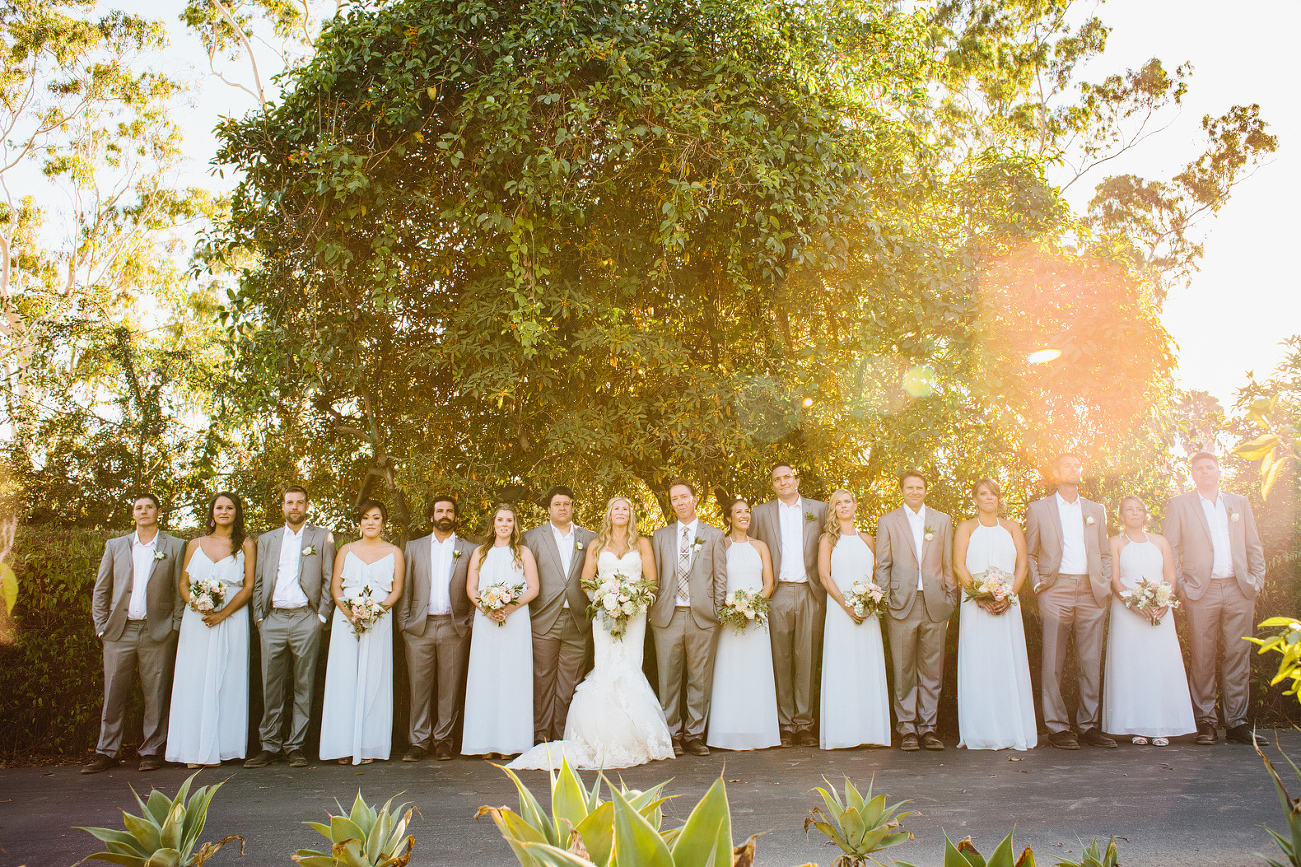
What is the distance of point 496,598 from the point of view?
7137mm

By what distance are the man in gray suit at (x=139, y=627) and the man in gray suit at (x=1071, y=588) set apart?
7291 mm

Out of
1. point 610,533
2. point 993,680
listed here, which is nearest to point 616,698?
point 610,533

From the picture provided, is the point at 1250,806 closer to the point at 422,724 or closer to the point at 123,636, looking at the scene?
the point at 422,724

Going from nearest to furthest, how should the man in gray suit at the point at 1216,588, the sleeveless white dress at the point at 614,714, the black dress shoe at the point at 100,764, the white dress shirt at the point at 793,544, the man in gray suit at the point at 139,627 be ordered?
1. the sleeveless white dress at the point at 614,714
2. the black dress shoe at the point at 100,764
3. the man in gray suit at the point at 139,627
4. the man in gray suit at the point at 1216,588
5. the white dress shirt at the point at 793,544

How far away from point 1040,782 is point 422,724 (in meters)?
4.76

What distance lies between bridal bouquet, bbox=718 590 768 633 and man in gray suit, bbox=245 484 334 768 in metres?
3.35

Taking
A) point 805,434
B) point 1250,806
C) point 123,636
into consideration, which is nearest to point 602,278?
point 805,434

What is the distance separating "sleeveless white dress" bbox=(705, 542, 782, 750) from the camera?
736 centimetres

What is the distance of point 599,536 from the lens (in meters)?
7.65

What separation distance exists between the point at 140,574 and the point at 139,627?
1.42ft

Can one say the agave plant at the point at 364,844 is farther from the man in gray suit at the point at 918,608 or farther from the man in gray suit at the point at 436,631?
the man in gray suit at the point at 918,608

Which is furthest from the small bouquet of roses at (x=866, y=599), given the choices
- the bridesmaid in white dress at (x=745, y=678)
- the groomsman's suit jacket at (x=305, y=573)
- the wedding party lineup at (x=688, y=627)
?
the groomsman's suit jacket at (x=305, y=573)

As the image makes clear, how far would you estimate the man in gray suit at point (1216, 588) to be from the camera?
7.40 meters

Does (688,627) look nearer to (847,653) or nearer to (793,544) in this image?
(793,544)
